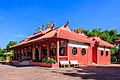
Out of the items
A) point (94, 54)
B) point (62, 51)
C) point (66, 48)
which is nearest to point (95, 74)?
point (66, 48)

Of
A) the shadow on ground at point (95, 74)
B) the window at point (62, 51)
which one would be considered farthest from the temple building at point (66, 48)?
the shadow on ground at point (95, 74)

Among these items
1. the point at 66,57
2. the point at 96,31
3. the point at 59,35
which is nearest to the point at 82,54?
the point at 66,57

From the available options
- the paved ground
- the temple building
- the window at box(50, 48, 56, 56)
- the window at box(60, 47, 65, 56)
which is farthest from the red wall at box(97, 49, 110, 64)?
the paved ground

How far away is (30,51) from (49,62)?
9194 mm

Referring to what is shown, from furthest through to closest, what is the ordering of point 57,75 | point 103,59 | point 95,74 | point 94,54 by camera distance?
point 103,59
point 94,54
point 95,74
point 57,75

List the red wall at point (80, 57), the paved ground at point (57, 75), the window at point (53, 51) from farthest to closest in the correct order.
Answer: the window at point (53, 51) < the red wall at point (80, 57) < the paved ground at point (57, 75)

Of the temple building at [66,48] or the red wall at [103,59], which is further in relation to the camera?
the red wall at [103,59]

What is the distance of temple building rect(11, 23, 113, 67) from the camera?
23.1 meters

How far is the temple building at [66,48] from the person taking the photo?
2315 cm

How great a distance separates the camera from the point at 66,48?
23.8 meters

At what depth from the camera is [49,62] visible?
22.6m

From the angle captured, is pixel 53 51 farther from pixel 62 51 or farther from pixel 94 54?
pixel 94 54

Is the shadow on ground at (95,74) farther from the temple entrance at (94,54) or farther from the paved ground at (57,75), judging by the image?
the temple entrance at (94,54)

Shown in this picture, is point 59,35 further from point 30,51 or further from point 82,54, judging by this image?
point 30,51
